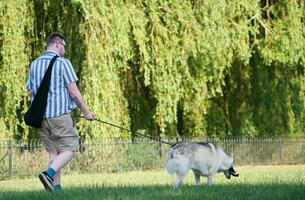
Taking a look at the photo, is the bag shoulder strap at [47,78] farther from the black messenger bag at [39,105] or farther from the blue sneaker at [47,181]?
the blue sneaker at [47,181]

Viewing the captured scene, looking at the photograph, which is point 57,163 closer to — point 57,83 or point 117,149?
point 57,83

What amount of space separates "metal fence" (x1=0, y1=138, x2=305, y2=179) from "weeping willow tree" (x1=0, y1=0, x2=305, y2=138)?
493 mm

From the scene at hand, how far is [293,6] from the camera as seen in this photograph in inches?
930

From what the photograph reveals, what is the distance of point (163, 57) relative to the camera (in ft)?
70.2

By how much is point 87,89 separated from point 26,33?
255 cm

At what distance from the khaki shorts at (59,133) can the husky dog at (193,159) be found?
2.12m

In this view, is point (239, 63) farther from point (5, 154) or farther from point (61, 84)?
point (61, 84)

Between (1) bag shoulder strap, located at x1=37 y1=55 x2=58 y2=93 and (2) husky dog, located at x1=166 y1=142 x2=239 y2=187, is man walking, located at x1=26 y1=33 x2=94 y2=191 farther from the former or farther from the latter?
(2) husky dog, located at x1=166 y1=142 x2=239 y2=187

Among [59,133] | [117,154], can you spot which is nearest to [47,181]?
[59,133]

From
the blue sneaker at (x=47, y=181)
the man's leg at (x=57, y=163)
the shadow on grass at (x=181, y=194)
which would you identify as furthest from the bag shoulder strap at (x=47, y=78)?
the shadow on grass at (x=181, y=194)

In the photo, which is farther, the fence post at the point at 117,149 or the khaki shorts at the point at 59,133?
the fence post at the point at 117,149

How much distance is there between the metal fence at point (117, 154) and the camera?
2178cm

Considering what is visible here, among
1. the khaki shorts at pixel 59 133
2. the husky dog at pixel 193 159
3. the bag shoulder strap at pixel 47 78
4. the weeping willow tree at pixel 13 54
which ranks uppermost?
the weeping willow tree at pixel 13 54

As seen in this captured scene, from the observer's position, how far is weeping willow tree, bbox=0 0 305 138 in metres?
20.1
